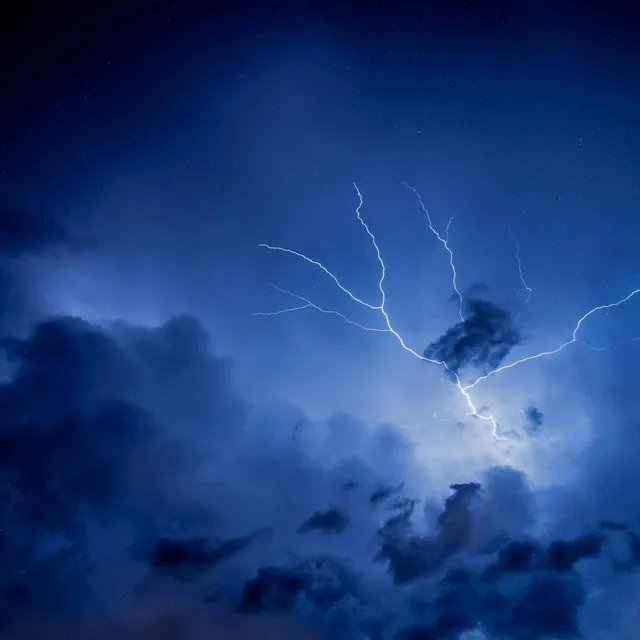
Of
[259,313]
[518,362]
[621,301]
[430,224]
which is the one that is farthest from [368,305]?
[621,301]

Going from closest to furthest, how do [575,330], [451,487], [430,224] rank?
[430,224] < [575,330] < [451,487]

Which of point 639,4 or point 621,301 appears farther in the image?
point 621,301

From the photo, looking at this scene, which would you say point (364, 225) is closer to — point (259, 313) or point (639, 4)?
point (259, 313)

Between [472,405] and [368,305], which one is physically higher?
[368,305]

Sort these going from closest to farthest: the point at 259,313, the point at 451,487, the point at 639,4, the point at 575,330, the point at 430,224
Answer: the point at 639,4
the point at 430,224
the point at 575,330
the point at 259,313
the point at 451,487

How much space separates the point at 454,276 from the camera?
525 inches

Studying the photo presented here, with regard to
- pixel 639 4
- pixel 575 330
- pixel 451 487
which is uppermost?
pixel 639 4

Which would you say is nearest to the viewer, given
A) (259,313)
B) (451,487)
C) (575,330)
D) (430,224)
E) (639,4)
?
(639,4)

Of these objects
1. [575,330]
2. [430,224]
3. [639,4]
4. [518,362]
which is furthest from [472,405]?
[639,4]

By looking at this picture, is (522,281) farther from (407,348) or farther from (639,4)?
(639,4)

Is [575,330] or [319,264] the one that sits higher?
[319,264]

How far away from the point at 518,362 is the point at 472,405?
233 centimetres

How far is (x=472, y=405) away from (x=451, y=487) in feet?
19.6

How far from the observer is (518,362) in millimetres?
13969
